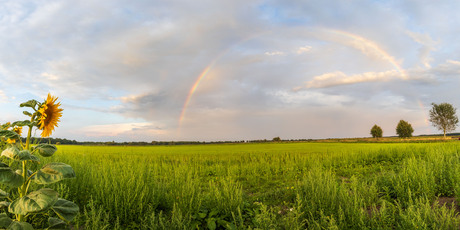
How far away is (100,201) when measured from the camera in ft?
17.7

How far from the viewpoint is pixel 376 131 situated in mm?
101188

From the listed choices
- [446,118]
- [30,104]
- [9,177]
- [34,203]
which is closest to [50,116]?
[30,104]

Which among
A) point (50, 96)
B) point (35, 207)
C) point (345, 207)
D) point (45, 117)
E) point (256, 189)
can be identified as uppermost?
point (50, 96)

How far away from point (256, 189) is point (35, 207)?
8.72 metres

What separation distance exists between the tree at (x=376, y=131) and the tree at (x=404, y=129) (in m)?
6.37

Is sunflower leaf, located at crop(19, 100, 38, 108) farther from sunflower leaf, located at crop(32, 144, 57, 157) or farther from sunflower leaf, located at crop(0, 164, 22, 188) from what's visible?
sunflower leaf, located at crop(0, 164, 22, 188)

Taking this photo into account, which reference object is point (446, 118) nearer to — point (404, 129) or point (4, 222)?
point (404, 129)

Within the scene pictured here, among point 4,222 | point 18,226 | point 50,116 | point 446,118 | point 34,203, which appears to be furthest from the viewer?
point 446,118

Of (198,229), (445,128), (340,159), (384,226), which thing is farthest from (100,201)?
(445,128)

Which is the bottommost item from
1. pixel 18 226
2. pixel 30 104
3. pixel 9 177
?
pixel 18 226

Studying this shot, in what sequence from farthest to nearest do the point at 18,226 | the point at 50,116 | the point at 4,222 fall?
the point at 50,116 < the point at 4,222 < the point at 18,226

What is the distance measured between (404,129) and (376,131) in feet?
32.1

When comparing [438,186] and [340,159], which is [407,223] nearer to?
[438,186]

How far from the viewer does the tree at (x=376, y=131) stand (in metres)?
101
